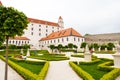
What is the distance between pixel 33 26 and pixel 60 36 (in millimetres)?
18385

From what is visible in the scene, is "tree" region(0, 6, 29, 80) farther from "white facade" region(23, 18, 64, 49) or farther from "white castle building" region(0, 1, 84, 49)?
"white facade" region(23, 18, 64, 49)

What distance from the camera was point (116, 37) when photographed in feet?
241

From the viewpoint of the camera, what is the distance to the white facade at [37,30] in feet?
234

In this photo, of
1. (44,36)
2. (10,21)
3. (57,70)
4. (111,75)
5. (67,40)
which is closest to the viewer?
(10,21)

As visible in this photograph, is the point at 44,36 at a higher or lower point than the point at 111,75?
higher

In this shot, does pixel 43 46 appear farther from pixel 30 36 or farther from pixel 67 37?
pixel 67 37

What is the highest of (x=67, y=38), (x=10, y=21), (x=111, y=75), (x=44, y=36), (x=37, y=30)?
(x=37, y=30)

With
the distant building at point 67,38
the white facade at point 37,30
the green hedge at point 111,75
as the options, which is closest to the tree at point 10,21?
the green hedge at point 111,75

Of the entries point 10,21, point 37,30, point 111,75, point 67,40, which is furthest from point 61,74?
point 37,30

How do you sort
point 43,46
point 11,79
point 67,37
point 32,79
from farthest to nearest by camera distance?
point 43,46, point 67,37, point 11,79, point 32,79

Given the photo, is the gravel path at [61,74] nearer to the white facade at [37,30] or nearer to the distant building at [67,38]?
the distant building at [67,38]

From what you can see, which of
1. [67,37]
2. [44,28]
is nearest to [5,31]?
[67,37]

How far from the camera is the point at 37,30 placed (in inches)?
2931

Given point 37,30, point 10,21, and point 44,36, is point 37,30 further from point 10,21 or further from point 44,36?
point 10,21
